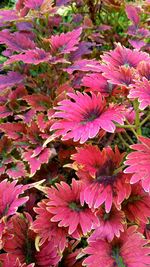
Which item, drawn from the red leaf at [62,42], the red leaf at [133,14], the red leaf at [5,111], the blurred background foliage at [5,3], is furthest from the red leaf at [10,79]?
the blurred background foliage at [5,3]

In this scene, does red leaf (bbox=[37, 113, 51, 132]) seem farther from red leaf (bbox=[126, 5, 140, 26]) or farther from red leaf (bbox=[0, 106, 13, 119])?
red leaf (bbox=[126, 5, 140, 26])

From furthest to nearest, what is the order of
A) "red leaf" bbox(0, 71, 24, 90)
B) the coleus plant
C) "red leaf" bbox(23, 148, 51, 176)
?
1. "red leaf" bbox(0, 71, 24, 90)
2. "red leaf" bbox(23, 148, 51, 176)
3. the coleus plant

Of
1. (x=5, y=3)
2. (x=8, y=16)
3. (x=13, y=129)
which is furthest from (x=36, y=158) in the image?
(x=5, y=3)

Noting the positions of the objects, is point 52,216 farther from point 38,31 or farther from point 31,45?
point 38,31

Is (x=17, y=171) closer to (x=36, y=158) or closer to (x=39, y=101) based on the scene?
(x=36, y=158)

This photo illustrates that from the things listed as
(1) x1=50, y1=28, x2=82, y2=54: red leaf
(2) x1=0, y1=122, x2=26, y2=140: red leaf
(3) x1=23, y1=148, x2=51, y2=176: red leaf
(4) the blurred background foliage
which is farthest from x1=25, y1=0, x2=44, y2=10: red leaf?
(4) the blurred background foliage

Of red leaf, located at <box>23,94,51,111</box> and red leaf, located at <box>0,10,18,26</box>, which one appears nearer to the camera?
red leaf, located at <box>23,94,51,111</box>

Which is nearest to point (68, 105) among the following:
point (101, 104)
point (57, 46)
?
point (101, 104)

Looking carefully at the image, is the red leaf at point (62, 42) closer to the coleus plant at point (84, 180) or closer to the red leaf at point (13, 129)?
the coleus plant at point (84, 180)
